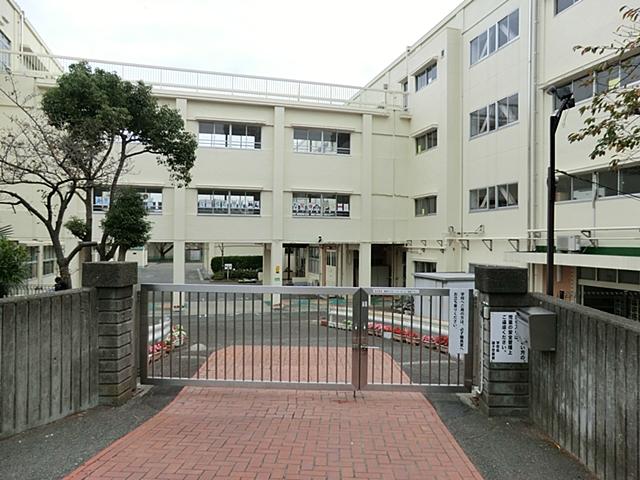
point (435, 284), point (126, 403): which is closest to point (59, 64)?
point (435, 284)

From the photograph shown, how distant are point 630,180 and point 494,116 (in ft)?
21.4

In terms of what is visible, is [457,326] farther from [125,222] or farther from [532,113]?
[532,113]

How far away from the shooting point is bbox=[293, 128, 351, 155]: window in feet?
74.4

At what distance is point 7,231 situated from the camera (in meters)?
6.35

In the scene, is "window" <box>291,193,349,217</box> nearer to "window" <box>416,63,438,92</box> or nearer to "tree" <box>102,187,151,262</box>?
"window" <box>416,63,438,92</box>

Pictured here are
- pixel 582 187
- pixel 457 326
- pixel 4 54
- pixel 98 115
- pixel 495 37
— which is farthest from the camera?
pixel 4 54

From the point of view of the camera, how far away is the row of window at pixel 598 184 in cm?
1225

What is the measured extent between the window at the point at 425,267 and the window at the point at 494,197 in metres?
3.64

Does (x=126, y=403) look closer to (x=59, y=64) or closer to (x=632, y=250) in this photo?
(x=632, y=250)

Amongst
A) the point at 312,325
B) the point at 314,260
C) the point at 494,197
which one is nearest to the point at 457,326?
the point at 312,325

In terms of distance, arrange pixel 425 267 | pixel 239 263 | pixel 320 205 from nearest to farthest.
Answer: pixel 425 267 → pixel 320 205 → pixel 239 263

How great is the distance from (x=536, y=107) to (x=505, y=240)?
478 cm

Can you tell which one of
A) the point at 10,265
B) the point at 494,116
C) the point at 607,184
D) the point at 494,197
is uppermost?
the point at 494,116

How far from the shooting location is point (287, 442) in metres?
4.18
